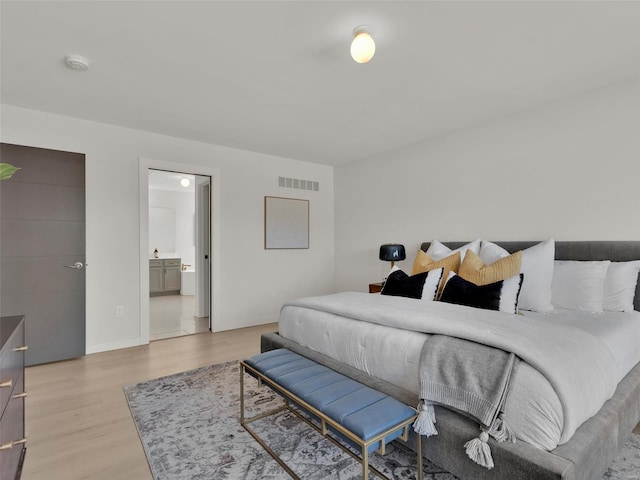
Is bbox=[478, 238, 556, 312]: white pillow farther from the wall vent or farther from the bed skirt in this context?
the wall vent

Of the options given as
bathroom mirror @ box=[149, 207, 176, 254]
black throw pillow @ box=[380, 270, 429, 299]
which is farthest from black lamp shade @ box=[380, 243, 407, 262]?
bathroom mirror @ box=[149, 207, 176, 254]

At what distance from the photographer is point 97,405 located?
2.50m

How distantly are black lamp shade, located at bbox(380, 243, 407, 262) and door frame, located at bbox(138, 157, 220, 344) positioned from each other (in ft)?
7.26

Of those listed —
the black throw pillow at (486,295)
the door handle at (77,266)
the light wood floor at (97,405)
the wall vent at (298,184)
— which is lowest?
the light wood floor at (97,405)

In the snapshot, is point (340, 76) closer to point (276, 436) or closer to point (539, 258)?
point (539, 258)

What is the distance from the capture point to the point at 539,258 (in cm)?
284

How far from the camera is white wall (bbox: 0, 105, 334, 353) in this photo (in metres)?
3.64

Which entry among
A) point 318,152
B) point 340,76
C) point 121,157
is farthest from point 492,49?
point 121,157

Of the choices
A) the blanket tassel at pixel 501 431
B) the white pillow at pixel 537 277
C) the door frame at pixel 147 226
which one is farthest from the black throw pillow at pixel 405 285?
the door frame at pixel 147 226

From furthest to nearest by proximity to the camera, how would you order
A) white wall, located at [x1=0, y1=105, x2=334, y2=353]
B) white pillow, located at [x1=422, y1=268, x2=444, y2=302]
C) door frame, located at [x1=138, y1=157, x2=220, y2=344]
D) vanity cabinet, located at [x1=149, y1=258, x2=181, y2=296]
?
vanity cabinet, located at [x1=149, y1=258, x2=181, y2=296] → door frame, located at [x1=138, y1=157, x2=220, y2=344] → white wall, located at [x1=0, y1=105, x2=334, y2=353] → white pillow, located at [x1=422, y1=268, x2=444, y2=302]

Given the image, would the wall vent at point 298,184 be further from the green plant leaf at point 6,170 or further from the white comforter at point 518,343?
the green plant leaf at point 6,170

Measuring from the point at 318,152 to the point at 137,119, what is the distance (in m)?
2.32

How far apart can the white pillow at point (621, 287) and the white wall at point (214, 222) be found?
12.3 feet

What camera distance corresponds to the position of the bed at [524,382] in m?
1.33
